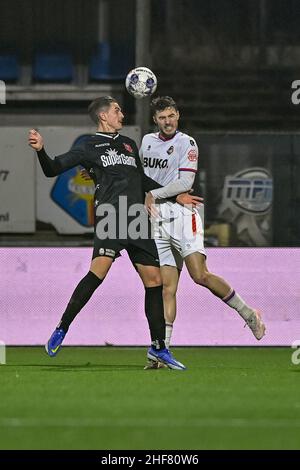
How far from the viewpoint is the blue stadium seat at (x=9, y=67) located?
51.1 ft

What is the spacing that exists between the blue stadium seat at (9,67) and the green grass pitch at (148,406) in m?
5.57

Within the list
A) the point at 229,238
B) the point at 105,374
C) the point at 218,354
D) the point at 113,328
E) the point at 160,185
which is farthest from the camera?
the point at 229,238

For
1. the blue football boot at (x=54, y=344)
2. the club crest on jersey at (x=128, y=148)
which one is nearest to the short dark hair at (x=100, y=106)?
the club crest on jersey at (x=128, y=148)

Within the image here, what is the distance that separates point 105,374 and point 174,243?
1.51 meters

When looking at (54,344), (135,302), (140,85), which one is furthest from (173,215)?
(135,302)

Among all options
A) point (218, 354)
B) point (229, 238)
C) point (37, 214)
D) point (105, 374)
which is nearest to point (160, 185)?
point (105, 374)

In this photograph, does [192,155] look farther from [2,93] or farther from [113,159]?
[2,93]

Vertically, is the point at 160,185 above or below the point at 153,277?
above

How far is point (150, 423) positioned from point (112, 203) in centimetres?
344

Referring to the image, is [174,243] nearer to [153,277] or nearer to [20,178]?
[153,277]

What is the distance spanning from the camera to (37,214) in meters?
14.9

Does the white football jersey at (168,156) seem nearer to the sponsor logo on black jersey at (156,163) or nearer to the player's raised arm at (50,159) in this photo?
the sponsor logo on black jersey at (156,163)
